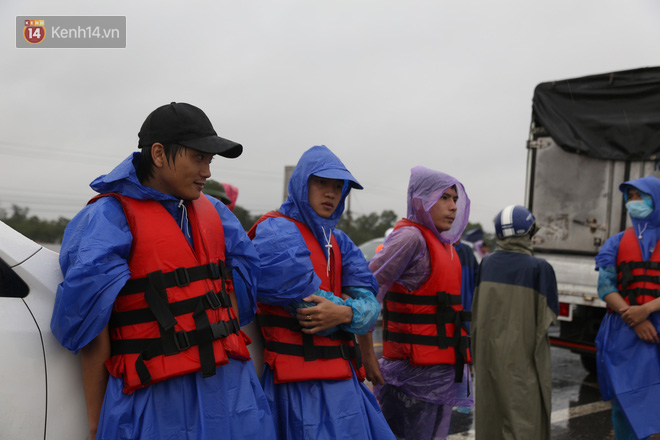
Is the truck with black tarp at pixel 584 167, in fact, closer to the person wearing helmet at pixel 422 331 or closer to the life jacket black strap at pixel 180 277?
the person wearing helmet at pixel 422 331

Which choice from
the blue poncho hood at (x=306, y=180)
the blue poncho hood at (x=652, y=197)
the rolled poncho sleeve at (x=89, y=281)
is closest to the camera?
the rolled poncho sleeve at (x=89, y=281)

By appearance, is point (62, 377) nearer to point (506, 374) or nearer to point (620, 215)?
point (506, 374)

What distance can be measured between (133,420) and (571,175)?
6.09 m

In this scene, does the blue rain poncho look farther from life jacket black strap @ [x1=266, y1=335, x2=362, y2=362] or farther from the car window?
life jacket black strap @ [x1=266, y1=335, x2=362, y2=362]

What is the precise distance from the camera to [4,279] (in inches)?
74.9

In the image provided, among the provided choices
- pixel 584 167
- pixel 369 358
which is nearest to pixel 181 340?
pixel 369 358

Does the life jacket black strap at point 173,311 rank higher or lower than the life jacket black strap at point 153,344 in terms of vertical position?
higher

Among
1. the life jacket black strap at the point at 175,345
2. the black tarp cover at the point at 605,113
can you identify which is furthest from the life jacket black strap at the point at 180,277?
the black tarp cover at the point at 605,113

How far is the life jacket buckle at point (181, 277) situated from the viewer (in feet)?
6.34

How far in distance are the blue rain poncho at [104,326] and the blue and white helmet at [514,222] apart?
2.70 m

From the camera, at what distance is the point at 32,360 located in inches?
71.7

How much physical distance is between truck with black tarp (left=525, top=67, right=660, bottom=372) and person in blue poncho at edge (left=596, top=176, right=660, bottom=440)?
1.79 m

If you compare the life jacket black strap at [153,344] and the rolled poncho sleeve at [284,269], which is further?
the rolled poncho sleeve at [284,269]

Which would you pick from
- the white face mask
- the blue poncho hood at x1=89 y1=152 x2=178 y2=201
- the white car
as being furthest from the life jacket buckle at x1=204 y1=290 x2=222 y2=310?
the white face mask
